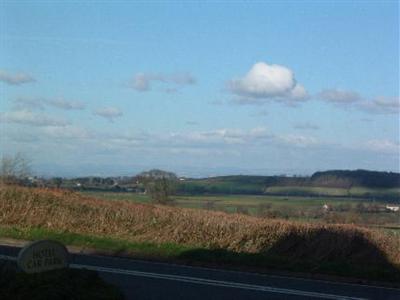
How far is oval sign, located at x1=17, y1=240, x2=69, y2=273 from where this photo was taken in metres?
8.67

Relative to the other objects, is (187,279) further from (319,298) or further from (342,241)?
(342,241)

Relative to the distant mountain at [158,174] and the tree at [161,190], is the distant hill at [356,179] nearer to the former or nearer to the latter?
the distant mountain at [158,174]

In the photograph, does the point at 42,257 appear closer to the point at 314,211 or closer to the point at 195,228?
the point at 195,228

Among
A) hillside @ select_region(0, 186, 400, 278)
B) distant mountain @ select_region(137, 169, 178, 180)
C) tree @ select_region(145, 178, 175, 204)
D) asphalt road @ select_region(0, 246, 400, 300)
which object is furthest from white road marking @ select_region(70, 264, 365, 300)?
distant mountain @ select_region(137, 169, 178, 180)

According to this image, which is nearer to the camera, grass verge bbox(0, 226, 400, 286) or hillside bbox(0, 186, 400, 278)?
grass verge bbox(0, 226, 400, 286)

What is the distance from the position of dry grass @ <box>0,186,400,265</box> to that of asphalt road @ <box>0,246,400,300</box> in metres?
4.49

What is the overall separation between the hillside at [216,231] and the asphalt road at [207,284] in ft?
6.97

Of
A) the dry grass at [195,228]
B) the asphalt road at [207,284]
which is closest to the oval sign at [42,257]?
the asphalt road at [207,284]

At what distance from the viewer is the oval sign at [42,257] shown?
8.67 metres

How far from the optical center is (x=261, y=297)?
1334 centimetres

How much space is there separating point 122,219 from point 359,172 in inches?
775

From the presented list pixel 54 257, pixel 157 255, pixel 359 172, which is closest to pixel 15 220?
pixel 157 255

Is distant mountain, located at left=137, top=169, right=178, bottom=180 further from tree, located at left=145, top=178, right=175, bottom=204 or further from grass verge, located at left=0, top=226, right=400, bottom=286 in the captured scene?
grass verge, located at left=0, top=226, right=400, bottom=286

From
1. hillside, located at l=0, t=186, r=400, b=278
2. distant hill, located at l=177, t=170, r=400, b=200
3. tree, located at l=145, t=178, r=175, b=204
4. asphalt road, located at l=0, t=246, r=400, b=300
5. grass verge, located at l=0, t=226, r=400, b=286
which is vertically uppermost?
distant hill, located at l=177, t=170, r=400, b=200
